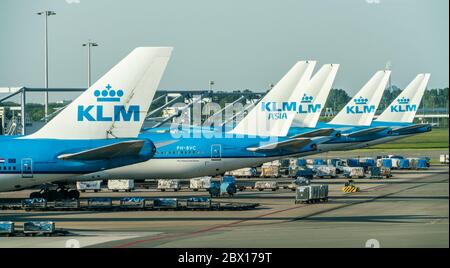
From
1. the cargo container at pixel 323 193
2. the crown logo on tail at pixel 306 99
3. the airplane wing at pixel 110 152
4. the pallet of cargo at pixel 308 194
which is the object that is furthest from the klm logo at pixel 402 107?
the airplane wing at pixel 110 152

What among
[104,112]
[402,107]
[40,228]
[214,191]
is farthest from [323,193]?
[402,107]

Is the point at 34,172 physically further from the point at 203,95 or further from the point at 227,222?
the point at 203,95

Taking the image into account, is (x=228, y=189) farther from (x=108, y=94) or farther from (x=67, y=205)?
(x=108, y=94)

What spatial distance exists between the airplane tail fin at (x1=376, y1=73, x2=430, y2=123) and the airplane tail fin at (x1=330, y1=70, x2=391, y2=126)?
8.59 m

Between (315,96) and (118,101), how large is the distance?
175 ft

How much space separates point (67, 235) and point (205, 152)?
31034 millimetres

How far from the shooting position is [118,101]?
50531 mm

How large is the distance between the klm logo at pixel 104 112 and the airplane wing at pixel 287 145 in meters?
22.2

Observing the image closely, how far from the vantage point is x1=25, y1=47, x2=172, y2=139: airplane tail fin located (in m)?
49.8

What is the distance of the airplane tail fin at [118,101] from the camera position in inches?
1960

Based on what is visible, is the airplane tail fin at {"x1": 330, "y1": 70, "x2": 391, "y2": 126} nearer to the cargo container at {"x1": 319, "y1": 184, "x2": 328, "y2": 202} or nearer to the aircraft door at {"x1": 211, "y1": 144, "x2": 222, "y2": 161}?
the aircraft door at {"x1": 211, "y1": 144, "x2": 222, "y2": 161}

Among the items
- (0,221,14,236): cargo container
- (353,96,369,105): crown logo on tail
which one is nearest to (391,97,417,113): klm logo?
(353,96,369,105): crown logo on tail

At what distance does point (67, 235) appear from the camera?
145 feet
